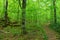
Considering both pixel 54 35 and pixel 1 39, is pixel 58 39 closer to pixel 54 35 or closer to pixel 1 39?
pixel 54 35

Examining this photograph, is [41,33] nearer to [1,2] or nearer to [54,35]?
[54,35]

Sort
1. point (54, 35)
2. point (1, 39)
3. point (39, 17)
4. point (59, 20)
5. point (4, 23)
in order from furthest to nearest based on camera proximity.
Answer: point (39, 17) → point (59, 20) → point (4, 23) → point (54, 35) → point (1, 39)

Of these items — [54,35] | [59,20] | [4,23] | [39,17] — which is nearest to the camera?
[54,35]

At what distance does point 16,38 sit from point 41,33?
3.58 metres

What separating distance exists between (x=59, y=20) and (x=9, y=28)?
861 cm

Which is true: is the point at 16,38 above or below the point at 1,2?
below

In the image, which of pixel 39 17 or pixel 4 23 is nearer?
pixel 4 23

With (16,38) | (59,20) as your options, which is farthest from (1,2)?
(16,38)

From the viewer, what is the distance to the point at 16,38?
1702cm

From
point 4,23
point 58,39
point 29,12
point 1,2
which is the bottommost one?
point 58,39

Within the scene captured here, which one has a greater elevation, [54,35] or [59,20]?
[59,20]

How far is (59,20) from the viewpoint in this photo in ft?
79.7

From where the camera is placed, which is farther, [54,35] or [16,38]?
[54,35]

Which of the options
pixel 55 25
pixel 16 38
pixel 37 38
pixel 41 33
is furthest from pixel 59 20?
pixel 16 38
